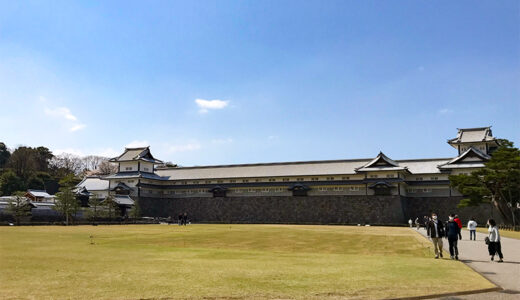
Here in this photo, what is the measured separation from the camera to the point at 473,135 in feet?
186

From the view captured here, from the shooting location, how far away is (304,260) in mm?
14945

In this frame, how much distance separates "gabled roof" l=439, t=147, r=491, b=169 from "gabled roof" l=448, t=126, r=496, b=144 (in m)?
2.99

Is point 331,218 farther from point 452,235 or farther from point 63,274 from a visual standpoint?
point 63,274

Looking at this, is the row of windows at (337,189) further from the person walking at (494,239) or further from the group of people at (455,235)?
the person walking at (494,239)

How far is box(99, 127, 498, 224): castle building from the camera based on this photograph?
177 ft

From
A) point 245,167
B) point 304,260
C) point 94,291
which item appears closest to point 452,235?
point 304,260

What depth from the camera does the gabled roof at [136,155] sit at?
66375 millimetres

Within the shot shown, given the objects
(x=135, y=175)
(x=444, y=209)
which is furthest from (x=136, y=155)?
(x=444, y=209)

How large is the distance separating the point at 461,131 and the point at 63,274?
58628 millimetres

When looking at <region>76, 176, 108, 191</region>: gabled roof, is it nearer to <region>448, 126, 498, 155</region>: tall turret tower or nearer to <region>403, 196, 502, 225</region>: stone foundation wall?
<region>403, 196, 502, 225</region>: stone foundation wall

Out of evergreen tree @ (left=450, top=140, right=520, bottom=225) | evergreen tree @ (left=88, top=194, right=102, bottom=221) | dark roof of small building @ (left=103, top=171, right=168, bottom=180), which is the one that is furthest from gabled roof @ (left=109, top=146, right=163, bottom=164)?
evergreen tree @ (left=450, top=140, right=520, bottom=225)

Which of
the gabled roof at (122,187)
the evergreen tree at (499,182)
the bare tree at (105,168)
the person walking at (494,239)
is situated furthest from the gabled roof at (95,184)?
the person walking at (494,239)

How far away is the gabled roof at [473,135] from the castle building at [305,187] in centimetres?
8

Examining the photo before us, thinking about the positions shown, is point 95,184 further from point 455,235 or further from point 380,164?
point 455,235
